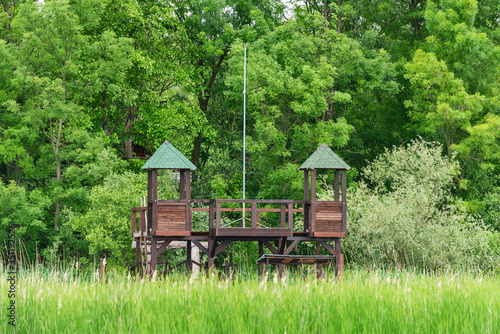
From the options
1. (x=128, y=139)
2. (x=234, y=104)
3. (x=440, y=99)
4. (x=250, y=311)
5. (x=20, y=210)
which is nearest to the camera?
(x=250, y=311)

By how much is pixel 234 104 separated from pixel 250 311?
26546 millimetres

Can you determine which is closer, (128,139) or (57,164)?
(57,164)

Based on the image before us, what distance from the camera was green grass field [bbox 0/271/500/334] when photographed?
206 inches

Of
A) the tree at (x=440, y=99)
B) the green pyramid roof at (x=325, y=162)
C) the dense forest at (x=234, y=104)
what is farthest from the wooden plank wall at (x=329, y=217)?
the tree at (x=440, y=99)

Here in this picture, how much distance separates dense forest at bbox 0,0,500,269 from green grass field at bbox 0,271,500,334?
688 inches

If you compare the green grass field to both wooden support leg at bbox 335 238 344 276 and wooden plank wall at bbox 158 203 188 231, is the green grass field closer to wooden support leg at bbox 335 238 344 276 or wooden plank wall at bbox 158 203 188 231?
wooden support leg at bbox 335 238 344 276

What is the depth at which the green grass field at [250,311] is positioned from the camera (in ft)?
17.2

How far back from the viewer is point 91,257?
27.2m

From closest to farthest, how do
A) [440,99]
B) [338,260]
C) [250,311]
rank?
[250,311] < [338,260] < [440,99]

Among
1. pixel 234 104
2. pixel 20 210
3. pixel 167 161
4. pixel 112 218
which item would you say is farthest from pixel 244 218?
pixel 234 104

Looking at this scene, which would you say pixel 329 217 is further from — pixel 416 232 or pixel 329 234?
pixel 416 232

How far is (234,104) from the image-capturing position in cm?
3166

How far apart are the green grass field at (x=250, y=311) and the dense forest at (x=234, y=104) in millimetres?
17474

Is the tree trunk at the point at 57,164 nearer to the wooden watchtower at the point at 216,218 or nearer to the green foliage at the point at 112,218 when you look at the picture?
the green foliage at the point at 112,218
